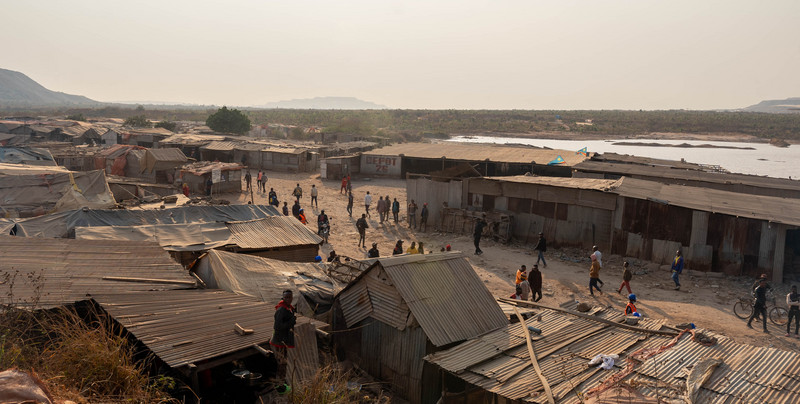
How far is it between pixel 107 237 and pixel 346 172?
23.8 meters

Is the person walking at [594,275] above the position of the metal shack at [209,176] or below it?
below

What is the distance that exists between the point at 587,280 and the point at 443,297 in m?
9.04

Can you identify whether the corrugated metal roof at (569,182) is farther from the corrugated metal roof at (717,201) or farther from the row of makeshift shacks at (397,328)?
the row of makeshift shacks at (397,328)

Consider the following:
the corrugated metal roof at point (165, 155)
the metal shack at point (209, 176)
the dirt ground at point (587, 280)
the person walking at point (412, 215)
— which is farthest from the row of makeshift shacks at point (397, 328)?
the corrugated metal roof at point (165, 155)

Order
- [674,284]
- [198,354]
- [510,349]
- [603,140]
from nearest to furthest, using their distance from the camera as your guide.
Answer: [198,354], [510,349], [674,284], [603,140]

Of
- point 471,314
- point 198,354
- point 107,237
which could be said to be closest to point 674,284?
point 471,314

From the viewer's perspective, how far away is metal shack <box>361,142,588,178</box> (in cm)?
A: 3039

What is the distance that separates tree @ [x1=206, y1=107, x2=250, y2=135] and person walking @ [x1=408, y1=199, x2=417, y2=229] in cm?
4449

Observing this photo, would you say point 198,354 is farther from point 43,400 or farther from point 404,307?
point 404,307

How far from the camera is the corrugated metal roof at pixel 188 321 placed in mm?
6129

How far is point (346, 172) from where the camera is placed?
3609 centimetres

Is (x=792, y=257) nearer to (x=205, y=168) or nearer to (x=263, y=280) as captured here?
(x=263, y=280)

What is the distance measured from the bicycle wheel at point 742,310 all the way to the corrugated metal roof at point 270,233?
1129 cm

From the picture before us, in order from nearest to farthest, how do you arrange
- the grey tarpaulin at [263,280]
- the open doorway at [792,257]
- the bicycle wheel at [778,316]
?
the grey tarpaulin at [263,280] → the bicycle wheel at [778,316] → the open doorway at [792,257]
